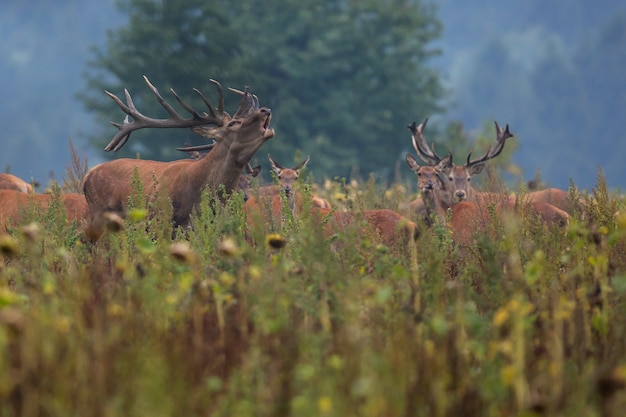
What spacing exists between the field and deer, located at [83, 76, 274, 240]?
3.40m

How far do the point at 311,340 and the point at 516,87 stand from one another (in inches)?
5149

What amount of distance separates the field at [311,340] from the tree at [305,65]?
27042 mm

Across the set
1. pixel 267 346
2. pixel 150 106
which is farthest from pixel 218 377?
pixel 150 106

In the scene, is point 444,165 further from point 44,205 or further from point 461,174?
point 44,205

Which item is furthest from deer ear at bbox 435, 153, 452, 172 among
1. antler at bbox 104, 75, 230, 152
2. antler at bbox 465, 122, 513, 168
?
antler at bbox 104, 75, 230, 152

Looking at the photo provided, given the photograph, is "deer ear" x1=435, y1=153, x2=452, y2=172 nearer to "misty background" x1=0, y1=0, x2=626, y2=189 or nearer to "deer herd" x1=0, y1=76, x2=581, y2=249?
"deer herd" x1=0, y1=76, x2=581, y2=249

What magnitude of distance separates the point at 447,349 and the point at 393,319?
616 millimetres

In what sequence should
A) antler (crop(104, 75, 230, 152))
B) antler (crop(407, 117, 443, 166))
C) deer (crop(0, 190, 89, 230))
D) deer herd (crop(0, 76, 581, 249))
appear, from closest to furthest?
deer herd (crop(0, 76, 581, 249)) → antler (crop(104, 75, 230, 152)) → deer (crop(0, 190, 89, 230)) → antler (crop(407, 117, 443, 166))

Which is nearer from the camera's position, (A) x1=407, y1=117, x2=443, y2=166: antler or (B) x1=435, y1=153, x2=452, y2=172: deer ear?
(B) x1=435, y1=153, x2=452, y2=172: deer ear

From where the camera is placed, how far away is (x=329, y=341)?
162 inches

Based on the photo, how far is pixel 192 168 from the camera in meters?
9.38

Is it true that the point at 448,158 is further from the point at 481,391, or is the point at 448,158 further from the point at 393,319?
the point at 481,391

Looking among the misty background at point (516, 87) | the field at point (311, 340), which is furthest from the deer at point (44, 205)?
the misty background at point (516, 87)

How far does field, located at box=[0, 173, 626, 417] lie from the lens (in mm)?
3307
